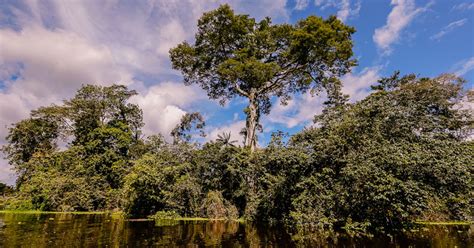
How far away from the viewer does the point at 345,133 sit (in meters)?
13.2

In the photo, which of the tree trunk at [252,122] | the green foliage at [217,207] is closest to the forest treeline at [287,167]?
the green foliage at [217,207]

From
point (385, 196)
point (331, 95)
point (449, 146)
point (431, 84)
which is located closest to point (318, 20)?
point (331, 95)

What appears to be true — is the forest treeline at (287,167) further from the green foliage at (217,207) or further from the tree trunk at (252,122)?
the tree trunk at (252,122)

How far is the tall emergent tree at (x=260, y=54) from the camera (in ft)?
74.1

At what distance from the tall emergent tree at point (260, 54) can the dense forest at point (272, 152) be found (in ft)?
0.32

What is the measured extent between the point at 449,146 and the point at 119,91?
3311 cm

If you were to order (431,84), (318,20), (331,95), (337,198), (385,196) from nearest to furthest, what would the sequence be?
1. (385,196)
2. (337,198)
3. (318,20)
4. (431,84)
5. (331,95)

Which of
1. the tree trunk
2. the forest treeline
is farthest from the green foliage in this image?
the tree trunk

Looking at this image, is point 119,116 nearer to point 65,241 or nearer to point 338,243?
point 65,241

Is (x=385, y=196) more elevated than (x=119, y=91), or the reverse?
(x=119, y=91)

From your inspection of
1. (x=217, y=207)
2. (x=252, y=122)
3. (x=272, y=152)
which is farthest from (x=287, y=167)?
(x=252, y=122)

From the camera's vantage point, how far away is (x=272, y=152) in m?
15.8

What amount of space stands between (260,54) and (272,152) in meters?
10.7

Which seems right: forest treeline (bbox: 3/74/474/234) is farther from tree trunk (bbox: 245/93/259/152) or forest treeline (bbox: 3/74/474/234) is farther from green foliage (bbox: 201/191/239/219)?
tree trunk (bbox: 245/93/259/152)
